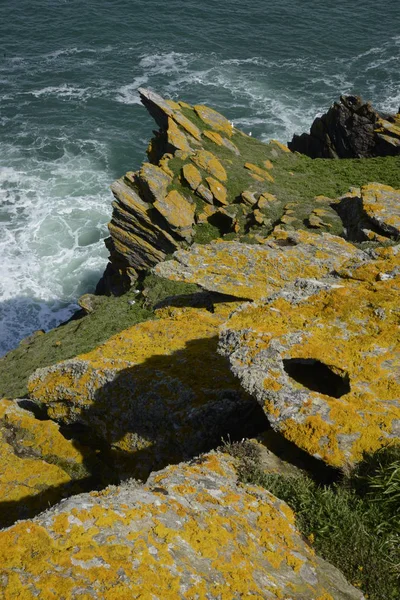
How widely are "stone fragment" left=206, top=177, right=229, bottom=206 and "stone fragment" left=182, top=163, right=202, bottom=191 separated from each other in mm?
839

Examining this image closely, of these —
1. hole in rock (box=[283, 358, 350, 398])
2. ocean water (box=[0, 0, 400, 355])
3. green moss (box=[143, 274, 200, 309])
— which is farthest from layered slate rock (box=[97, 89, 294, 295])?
hole in rock (box=[283, 358, 350, 398])

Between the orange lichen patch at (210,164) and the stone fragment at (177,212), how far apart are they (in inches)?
150

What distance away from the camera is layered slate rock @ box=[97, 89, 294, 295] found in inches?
1344

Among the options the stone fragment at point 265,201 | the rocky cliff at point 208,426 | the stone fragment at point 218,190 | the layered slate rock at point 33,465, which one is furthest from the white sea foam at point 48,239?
the layered slate rock at point 33,465

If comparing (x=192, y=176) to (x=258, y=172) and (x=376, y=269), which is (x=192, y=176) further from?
(x=376, y=269)

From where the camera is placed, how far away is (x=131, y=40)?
89312 millimetres

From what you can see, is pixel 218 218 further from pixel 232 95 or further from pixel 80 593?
pixel 232 95

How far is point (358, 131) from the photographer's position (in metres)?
47.2

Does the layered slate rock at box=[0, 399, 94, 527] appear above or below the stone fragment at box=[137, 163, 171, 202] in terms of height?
below

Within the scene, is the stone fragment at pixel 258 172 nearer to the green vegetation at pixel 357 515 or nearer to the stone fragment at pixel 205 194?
the stone fragment at pixel 205 194

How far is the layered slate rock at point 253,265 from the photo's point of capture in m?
17.1

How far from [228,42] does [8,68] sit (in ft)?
122

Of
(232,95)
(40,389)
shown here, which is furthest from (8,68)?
(40,389)

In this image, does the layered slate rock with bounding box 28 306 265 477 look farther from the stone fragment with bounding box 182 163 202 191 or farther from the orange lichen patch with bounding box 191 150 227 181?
the orange lichen patch with bounding box 191 150 227 181
